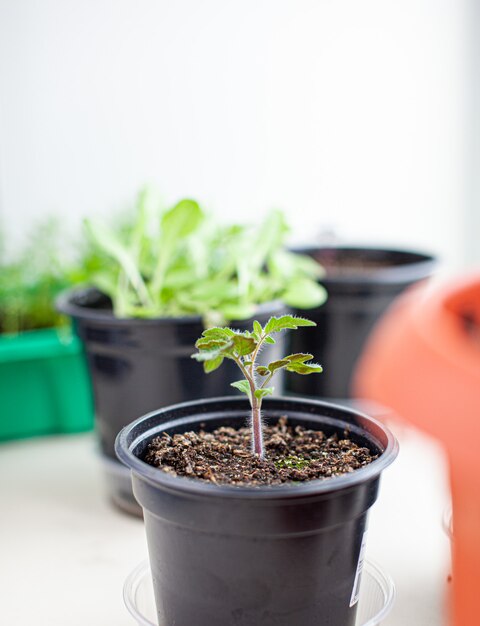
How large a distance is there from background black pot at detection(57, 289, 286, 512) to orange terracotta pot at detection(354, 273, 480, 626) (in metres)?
0.32

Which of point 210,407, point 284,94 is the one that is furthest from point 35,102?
point 210,407

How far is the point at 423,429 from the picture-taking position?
49 cm

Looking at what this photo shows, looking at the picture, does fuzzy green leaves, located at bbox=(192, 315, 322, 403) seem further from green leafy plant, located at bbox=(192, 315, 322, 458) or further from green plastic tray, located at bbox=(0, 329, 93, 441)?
green plastic tray, located at bbox=(0, 329, 93, 441)

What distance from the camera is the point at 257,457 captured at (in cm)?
59

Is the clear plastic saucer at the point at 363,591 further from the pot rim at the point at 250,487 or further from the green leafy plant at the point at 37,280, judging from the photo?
the green leafy plant at the point at 37,280

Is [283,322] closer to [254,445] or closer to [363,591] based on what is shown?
[254,445]

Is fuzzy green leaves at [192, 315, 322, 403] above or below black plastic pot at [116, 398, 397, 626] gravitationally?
above

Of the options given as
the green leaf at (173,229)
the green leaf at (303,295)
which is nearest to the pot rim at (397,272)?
the green leaf at (303,295)

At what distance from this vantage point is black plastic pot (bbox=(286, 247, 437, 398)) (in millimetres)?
1046

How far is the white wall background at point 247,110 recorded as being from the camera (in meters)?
1.17

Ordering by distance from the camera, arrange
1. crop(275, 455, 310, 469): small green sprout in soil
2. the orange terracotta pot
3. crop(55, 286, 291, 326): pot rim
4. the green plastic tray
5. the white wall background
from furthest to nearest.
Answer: the white wall background
the green plastic tray
crop(55, 286, 291, 326): pot rim
crop(275, 455, 310, 469): small green sprout in soil
the orange terracotta pot

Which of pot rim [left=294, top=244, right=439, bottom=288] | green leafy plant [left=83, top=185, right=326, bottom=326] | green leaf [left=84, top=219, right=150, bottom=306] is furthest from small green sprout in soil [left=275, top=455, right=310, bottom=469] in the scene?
pot rim [left=294, top=244, right=439, bottom=288]

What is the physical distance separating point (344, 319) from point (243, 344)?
55 centimetres

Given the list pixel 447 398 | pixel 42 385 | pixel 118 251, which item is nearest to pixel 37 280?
pixel 42 385
